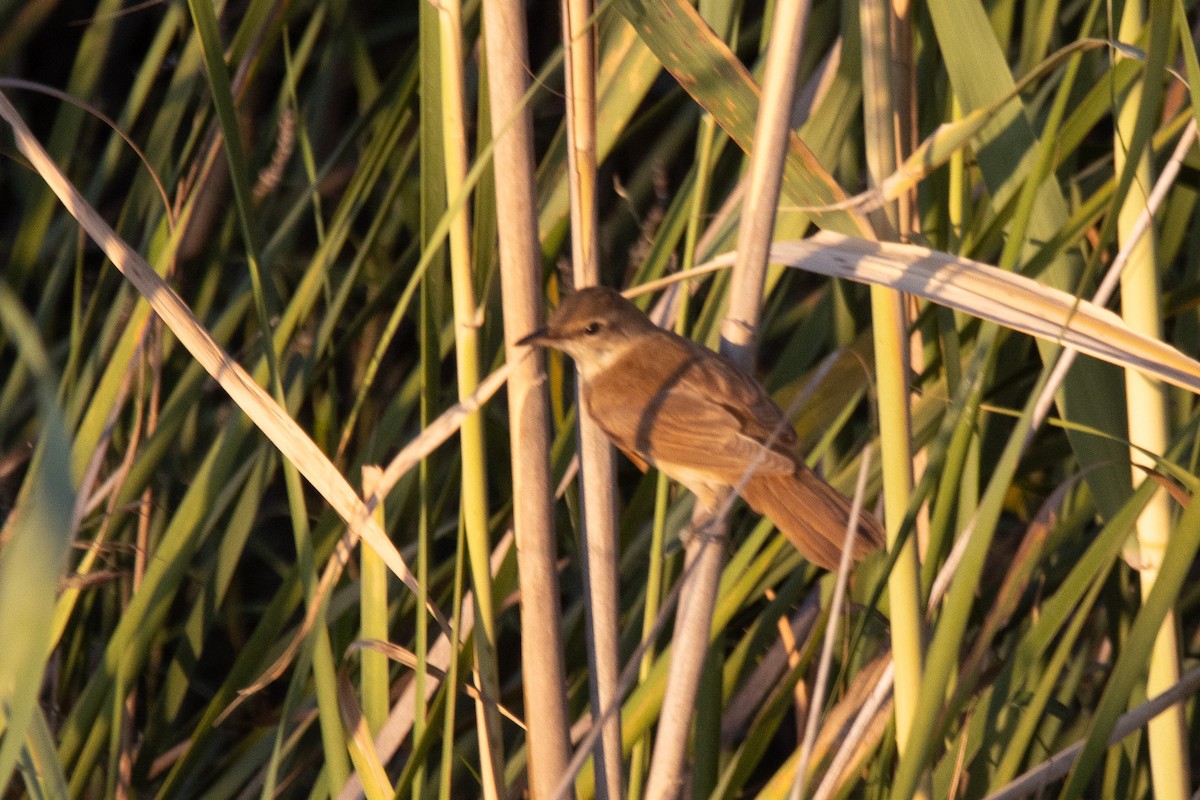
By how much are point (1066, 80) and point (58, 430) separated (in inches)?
41.2

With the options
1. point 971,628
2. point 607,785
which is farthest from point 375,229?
point 971,628

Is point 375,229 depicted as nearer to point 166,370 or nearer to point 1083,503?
point 166,370

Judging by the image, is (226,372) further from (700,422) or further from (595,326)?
(700,422)

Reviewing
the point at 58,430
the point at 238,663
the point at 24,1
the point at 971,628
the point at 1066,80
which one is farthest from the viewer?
the point at 24,1

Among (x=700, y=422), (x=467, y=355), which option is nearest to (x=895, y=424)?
(x=467, y=355)

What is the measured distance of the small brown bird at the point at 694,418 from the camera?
5.46 ft

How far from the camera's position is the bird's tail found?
62.7 inches

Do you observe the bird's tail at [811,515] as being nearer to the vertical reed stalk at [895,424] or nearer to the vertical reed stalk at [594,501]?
the vertical reed stalk at [895,424]

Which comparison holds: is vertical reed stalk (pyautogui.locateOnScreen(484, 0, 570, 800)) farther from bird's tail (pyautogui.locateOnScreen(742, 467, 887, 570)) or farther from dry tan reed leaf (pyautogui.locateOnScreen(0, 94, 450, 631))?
bird's tail (pyautogui.locateOnScreen(742, 467, 887, 570))

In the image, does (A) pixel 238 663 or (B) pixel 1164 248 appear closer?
(A) pixel 238 663

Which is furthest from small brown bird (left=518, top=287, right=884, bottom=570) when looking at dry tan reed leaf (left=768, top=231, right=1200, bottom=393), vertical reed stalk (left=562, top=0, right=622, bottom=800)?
dry tan reed leaf (left=768, top=231, right=1200, bottom=393)

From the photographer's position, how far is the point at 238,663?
1770 mm

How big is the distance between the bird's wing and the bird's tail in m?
0.03

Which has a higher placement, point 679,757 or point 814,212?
point 814,212
